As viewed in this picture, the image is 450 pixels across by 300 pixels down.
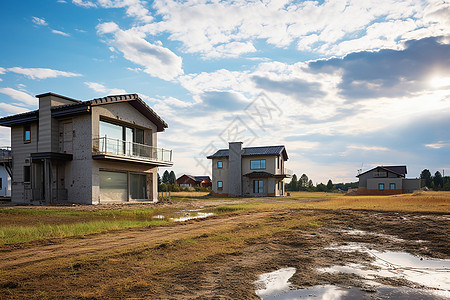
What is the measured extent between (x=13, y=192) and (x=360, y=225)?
948 inches

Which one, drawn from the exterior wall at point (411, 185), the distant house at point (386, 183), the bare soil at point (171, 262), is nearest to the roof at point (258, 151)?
the distant house at point (386, 183)

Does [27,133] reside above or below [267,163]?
above

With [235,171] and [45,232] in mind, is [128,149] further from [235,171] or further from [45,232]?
[235,171]

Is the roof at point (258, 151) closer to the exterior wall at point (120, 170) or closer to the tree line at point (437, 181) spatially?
the exterior wall at point (120, 170)

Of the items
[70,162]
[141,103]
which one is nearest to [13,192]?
[70,162]

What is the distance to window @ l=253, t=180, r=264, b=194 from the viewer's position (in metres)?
48.4

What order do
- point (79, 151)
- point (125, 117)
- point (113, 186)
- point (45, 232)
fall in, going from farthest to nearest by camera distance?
point (125, 117) < point (113, 186) < point (79, 151) < point (45, 232)

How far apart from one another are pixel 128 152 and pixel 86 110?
517 cm

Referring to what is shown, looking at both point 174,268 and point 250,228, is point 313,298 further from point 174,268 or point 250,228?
point 250,228

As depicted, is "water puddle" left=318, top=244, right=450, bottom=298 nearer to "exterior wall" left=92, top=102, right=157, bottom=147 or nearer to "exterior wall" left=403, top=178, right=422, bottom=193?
"exterior wall" left=92, top=102, right=157, bottom=147

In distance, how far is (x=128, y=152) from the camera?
24906 millimetres

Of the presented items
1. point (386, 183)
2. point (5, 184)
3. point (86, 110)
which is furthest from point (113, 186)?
point (386, 183)

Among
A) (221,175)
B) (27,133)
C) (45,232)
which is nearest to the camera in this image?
(45,232)

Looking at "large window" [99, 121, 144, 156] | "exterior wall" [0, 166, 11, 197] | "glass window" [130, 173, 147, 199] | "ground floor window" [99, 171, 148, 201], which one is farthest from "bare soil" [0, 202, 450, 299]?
"exterior wall" [0, 166, 11, 197]
